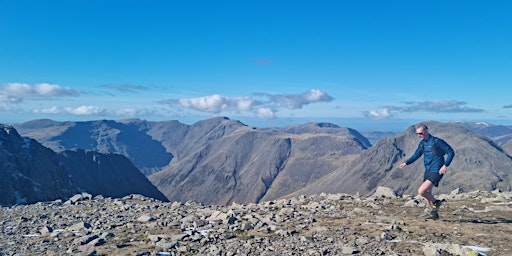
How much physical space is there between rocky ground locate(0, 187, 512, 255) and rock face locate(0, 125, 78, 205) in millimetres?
90740

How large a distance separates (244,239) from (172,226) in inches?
195

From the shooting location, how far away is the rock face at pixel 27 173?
104000mm

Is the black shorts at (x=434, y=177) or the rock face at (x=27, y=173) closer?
the black shorts at (x=434, y=177)

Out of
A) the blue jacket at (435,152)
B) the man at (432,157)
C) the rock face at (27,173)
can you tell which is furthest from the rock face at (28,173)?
the blue jacket at (435,152)

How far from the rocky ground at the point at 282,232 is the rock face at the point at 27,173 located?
9074 centimetres

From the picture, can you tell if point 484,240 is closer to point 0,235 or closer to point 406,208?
point 406,208

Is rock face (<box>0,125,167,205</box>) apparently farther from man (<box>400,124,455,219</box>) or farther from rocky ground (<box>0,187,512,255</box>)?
man (<box>400,124,455,219</box>)

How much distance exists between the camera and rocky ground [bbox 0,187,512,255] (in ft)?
44.6

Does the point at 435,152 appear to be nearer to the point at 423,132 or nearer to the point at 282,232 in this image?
the point at 423,132

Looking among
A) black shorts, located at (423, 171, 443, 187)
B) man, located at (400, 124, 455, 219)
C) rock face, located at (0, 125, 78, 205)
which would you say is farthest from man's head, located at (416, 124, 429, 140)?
rock face, located at (0, 125, 78, 205)

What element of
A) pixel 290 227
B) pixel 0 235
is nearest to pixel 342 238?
pixel 290 227

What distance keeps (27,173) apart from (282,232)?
132 metres

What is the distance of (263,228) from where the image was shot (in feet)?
55.2

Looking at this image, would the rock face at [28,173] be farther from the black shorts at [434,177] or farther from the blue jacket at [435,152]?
the blue jacket at [435,152]
